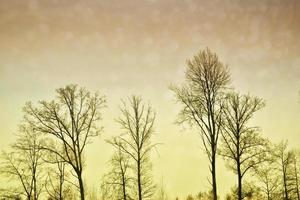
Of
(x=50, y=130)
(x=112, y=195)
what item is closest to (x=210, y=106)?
(x=50, y=130)

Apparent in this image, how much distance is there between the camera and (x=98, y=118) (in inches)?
992

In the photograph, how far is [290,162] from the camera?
4972 cm

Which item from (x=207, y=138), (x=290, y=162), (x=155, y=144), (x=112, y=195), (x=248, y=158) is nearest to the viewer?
(x=207, y=138)

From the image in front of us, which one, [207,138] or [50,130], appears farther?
[50,130]

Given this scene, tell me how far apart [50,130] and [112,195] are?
2050cm

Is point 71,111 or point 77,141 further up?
point 71,111

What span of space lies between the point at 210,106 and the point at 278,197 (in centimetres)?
3546

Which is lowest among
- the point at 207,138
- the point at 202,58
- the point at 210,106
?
the point at 207,138

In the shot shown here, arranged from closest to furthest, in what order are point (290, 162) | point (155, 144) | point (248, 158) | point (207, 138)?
point (207, 138) < point (248, 158) < point (155, 144) < point (290, 162)

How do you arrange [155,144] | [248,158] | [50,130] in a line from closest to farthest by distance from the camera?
[50,130] → [248,158] → [155,144]

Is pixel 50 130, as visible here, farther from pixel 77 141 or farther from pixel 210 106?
pixel 210 106

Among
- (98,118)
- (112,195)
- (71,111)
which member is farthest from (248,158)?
(112,195)

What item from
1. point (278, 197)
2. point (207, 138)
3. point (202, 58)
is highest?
point (202, 58)

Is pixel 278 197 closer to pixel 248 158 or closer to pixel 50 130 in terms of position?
pixel 248 158
